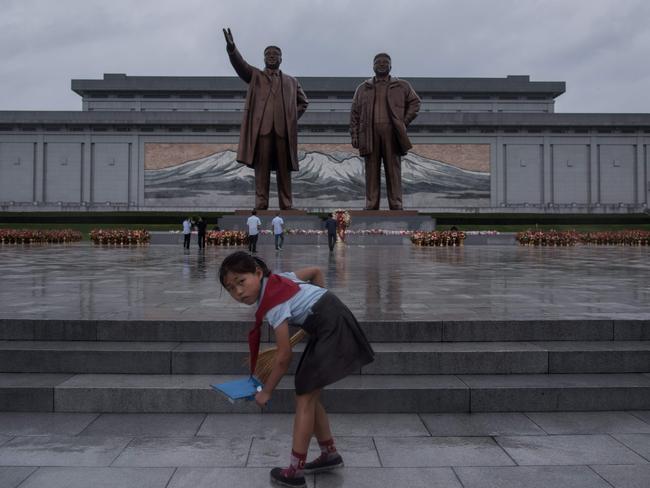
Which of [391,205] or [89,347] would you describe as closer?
[89,347]

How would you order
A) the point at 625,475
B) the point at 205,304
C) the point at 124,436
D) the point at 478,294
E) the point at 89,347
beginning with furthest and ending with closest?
the point at 478,294 < the point at 205,304 < the point at 89,347 < the point at 124,436 < the point at 625,475

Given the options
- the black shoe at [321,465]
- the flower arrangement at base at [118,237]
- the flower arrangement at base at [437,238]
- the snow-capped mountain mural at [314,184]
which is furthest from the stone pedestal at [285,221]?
the black shoe at [321,465]

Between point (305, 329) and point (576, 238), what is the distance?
79.7ft

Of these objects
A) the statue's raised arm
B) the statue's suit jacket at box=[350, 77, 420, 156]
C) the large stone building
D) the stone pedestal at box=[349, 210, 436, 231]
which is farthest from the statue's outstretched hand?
the large stone building

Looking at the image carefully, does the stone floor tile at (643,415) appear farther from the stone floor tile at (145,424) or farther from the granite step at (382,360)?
the stone floor tile at (145,424)

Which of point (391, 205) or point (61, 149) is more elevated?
point (61, 149)

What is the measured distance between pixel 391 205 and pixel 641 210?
29276 millimetres

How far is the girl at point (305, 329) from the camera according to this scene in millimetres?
2949

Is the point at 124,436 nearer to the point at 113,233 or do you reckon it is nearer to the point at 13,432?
the point at 13,432

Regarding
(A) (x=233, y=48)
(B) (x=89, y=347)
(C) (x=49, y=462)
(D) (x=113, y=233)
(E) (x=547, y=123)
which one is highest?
(E) (x=547, y=123)

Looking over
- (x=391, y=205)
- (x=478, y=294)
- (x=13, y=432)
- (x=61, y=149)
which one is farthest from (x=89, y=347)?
(x=61, y=149)

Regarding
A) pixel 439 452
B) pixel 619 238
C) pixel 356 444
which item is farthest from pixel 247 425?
pixel 619 238

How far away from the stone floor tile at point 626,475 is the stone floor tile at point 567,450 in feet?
0.27

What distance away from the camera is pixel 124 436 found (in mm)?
3746
